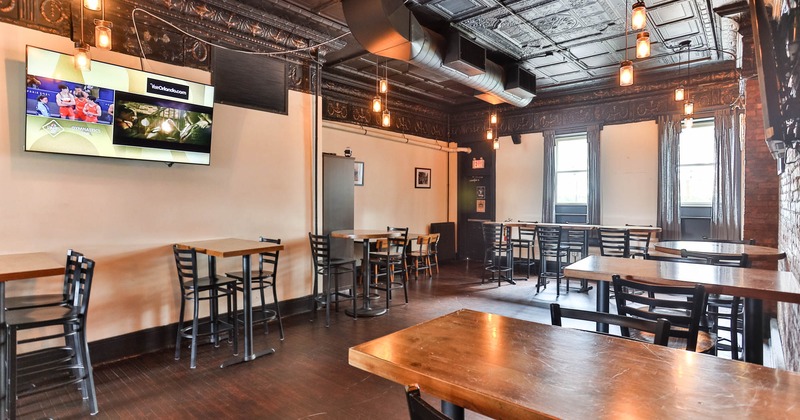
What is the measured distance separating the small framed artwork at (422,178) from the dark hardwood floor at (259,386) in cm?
447

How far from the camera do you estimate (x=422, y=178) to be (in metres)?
8.86

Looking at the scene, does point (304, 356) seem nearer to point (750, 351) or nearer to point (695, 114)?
point (750, 351)

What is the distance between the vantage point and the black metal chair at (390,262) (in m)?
5.28

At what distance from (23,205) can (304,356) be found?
8.32 feet

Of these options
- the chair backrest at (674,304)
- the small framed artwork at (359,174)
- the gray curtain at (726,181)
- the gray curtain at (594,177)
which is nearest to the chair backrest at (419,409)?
the chair backrest at (674,304)

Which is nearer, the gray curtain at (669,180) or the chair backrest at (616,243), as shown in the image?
the chair backrest at (616,243)

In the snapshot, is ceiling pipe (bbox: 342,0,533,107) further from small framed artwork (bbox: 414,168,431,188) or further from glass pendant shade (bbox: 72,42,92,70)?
small framed artwork (bbox: 414,168,431,188)

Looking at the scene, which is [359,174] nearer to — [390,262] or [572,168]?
[390,262]

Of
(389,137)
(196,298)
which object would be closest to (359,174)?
(389,137)

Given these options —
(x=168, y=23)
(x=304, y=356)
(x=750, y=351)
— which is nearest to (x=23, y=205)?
(x=168, y=23)

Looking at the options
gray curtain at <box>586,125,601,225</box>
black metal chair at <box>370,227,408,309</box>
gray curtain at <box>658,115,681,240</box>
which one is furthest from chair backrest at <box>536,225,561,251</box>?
black metal chair at <box>370,227,408,309</box>

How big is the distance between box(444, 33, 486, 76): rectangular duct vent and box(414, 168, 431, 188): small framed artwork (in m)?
3.55

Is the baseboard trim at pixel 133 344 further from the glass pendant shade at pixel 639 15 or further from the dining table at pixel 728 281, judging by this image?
the glass pendant shade at pixel 639 15

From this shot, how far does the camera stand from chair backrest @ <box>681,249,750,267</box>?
319 centimetres
